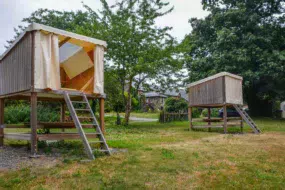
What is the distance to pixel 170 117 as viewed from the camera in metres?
28.0

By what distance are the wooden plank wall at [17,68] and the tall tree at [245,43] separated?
49.0 ft

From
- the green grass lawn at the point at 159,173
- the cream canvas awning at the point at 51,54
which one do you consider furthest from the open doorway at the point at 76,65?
the green grass lawn at the point at 159,173

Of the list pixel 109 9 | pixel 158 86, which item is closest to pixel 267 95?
pixel 158 86

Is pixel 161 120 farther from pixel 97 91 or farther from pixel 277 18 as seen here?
pixel 97 91

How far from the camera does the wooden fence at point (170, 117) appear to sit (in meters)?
26.9

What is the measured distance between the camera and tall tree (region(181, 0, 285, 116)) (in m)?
22.7

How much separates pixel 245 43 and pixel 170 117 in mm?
10287

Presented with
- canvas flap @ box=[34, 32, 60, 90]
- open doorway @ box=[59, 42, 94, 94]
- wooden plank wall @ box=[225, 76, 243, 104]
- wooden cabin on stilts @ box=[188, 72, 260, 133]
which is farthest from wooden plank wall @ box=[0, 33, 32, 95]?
wooden plank wall @ box=[225, 76, 243, 104]

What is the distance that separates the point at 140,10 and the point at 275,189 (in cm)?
1752

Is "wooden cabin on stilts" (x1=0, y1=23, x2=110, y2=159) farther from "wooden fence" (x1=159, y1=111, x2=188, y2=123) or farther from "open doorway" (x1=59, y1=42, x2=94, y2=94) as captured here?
"wooden fence" (x1=159, y1=111, x2=188, y2=123)

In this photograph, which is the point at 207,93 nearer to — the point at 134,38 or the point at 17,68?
the point at 134,38

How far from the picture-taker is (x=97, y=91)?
9.61 m

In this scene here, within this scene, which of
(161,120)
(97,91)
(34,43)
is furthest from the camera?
(161,120)

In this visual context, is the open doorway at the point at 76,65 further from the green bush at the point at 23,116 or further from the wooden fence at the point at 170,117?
the wooden fence at the point at 170,117
